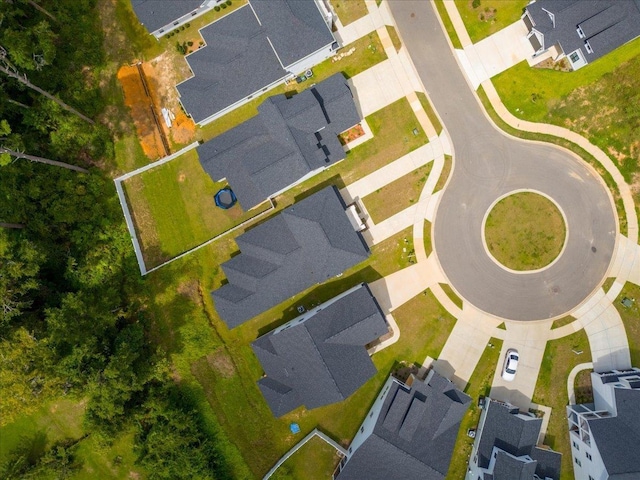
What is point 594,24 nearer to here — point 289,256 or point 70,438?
point 289,256

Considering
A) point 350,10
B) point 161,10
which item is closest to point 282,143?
point 350,10

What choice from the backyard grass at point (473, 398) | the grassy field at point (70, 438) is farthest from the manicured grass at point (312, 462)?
the grassy field at point (70, 438)

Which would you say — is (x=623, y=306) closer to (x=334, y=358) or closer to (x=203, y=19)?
(x=334, y=358)

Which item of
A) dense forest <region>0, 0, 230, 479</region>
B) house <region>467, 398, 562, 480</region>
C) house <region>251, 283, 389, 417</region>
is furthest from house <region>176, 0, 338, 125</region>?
house <region>467, 398, 562, 480</region>

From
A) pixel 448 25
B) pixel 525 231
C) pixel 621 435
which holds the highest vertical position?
pixel 448 25

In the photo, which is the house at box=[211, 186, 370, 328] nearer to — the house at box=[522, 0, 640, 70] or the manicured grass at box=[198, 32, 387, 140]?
the manicured grass at box=[198, 32, 387, 140]

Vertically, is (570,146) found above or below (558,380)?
above

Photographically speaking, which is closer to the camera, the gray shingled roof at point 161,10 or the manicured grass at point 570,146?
the manicured grass at point 570,146

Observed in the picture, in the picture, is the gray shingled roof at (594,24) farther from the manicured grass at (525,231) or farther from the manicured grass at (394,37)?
the manicured grass at (525,231)
